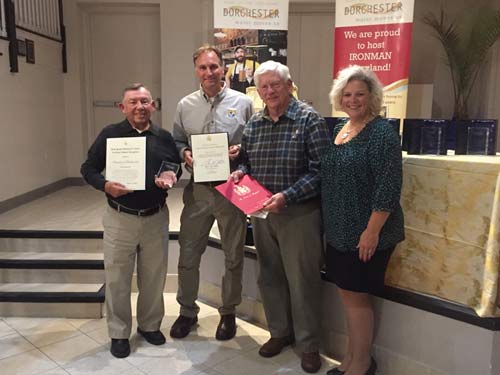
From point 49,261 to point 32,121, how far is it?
2.06m

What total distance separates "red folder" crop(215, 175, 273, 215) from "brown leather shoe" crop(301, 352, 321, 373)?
82 cm

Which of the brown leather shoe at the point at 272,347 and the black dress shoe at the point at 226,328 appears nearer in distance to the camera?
the brown leather shoe at the point at 272,347

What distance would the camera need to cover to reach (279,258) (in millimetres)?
2449

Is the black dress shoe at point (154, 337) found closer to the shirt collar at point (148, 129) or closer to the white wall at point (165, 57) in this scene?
the shirt collar at point (148, 129)

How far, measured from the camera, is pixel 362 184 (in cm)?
196

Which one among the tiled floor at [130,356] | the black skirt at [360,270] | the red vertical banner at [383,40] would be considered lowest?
the tiled floor at [130,356]

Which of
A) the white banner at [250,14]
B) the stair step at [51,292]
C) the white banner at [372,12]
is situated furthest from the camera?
the white banner at [250,14]

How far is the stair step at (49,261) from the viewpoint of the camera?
3270 mm

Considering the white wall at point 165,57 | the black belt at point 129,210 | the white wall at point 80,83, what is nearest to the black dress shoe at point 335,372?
the black belt at point 129,210

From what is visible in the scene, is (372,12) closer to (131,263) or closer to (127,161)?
(127,161)

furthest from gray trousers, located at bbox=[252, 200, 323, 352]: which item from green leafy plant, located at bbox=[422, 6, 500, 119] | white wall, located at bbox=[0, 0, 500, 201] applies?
green leafy plant, located at bbox=[422, 6, 500, 119]

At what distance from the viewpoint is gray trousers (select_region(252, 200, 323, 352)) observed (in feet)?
7.42

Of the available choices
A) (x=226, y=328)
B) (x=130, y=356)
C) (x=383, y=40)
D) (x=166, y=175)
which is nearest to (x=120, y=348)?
(x=130, y=356)

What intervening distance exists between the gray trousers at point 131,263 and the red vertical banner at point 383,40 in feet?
4.26
